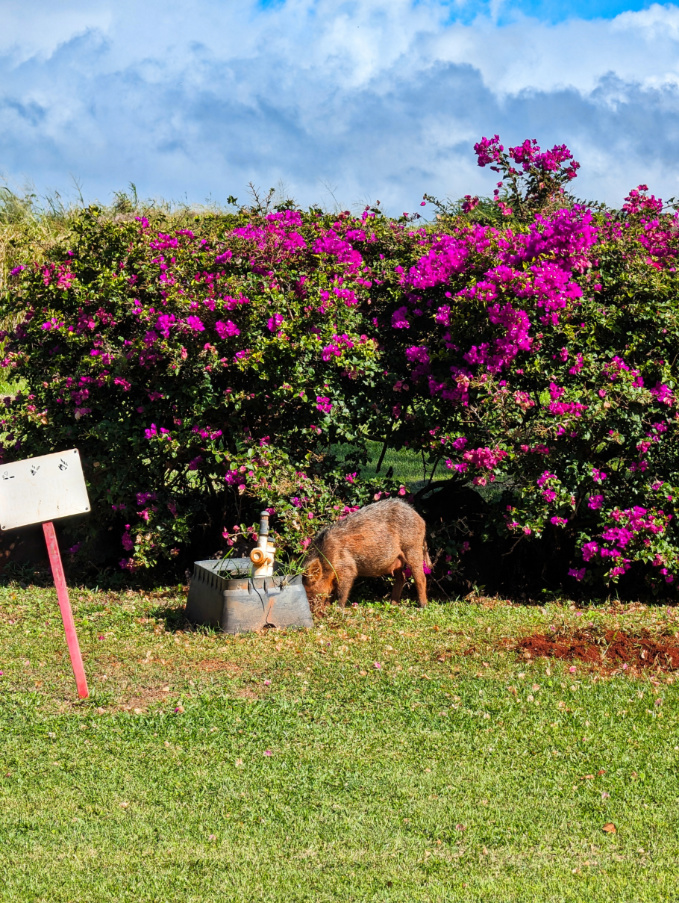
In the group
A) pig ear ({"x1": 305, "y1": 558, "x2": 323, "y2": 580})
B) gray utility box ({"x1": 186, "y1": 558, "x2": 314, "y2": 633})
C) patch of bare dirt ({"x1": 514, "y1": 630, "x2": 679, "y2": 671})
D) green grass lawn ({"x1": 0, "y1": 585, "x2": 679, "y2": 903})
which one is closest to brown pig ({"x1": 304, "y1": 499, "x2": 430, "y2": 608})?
pig ear ({"x1": 305, "y1": 558, "x2": 323, "y2": 580})

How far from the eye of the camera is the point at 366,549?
8438 millimetres

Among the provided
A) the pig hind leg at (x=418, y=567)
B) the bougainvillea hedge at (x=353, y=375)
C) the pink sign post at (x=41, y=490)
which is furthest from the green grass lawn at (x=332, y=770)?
the bougainvillea hedge at (x=353, y=375)

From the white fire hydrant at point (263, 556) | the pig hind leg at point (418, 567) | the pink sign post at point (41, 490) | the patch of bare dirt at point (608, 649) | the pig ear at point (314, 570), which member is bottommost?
the patch of bare dirt at point (608, 649)

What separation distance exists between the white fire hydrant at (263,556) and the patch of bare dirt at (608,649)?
2006 mm

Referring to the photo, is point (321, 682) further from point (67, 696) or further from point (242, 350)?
point (242, 350)

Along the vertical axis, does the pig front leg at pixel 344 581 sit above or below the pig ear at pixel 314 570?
below

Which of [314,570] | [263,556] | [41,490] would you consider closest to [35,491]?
[41,490]

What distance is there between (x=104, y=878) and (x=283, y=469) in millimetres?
5084

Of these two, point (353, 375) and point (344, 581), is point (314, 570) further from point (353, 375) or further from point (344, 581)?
point (353, 375)

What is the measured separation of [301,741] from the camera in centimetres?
564

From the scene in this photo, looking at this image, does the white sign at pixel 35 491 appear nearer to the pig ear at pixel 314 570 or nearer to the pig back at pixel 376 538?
the pig ear at pixel 314 570

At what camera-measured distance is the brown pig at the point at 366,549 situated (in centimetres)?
836

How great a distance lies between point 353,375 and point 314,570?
1.90 meters

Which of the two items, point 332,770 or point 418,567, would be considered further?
point 418,567
